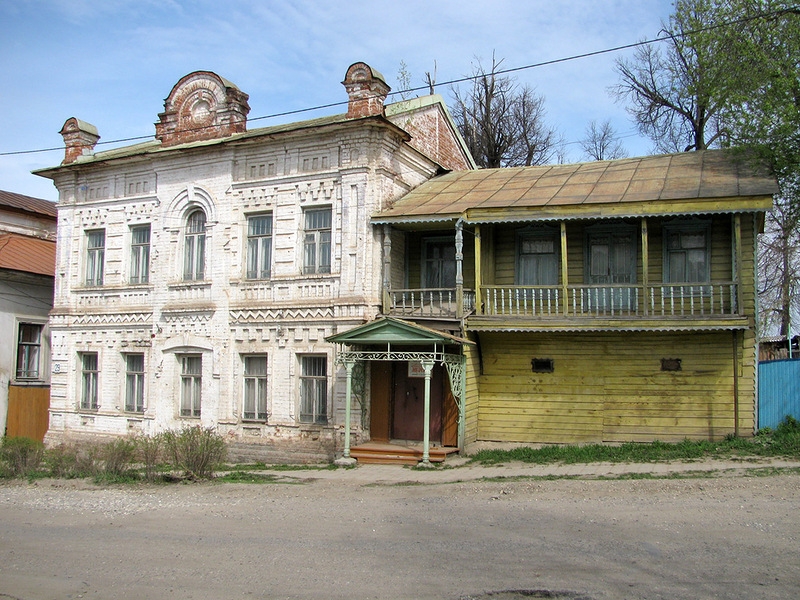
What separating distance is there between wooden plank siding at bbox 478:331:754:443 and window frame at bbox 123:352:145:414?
354 inches

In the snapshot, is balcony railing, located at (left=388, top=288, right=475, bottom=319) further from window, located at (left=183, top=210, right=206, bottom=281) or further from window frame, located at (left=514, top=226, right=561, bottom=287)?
A: window, located at (left=183, top=210, right=206, bottom=281)

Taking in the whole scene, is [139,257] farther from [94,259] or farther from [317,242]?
[317,242]

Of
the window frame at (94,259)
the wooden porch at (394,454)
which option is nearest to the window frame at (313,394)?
the wooden porch at (394,454)

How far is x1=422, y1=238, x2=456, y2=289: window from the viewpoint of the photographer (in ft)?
58.4

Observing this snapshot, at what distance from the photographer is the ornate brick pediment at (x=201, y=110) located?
19078mm

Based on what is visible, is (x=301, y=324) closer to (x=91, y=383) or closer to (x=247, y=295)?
(x=247, y=295)

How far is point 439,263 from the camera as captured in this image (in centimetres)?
1798

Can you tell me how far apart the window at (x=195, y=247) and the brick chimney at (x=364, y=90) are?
4905 millimetres

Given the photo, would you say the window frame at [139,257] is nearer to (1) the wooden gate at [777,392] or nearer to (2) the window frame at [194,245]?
(2) the window frame at [194,245]

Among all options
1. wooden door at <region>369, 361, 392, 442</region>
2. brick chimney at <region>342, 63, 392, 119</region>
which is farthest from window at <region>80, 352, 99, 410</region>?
brick chimney at <region>342, 63, 392, 119</region>

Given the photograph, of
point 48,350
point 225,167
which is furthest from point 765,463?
point 48,350

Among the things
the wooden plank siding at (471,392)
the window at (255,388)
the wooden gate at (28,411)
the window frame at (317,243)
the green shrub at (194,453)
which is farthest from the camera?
the wooden gate at (28,411)

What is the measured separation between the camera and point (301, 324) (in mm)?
A: 17281

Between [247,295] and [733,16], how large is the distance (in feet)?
45.3
